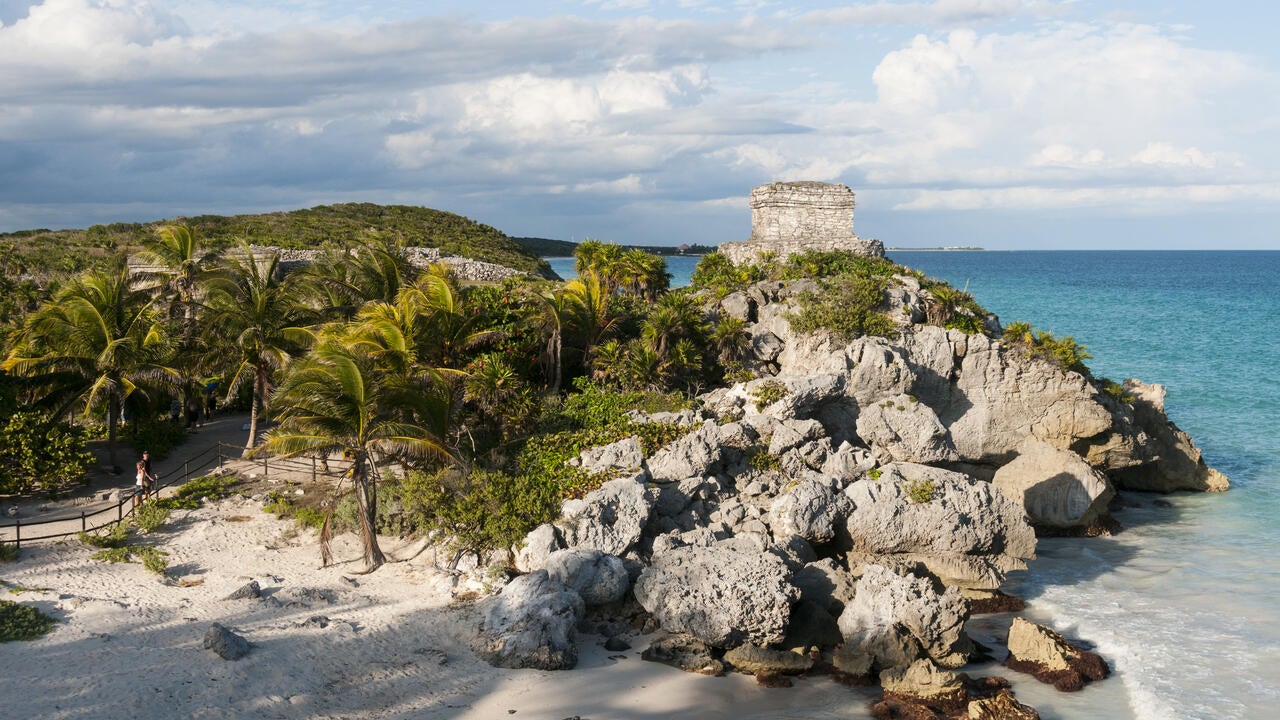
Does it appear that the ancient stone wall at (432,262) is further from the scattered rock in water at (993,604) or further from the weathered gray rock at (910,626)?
the weathered gray rock at (910,626)

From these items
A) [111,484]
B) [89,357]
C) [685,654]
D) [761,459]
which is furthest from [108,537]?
[761,459]

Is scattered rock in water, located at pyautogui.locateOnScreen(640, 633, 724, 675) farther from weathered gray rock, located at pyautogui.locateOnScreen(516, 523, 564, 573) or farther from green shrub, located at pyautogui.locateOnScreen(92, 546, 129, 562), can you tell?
green shrub, located at pyautogui.locateOnScreen(92, 546, 129, 562)

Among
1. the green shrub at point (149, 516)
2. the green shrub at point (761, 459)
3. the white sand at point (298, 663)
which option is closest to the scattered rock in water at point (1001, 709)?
the white sand at point (298, 663)

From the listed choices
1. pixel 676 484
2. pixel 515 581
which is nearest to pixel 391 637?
pixel 515 581

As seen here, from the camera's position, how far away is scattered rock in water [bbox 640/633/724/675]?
520 inches

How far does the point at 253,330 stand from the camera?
67.0ft

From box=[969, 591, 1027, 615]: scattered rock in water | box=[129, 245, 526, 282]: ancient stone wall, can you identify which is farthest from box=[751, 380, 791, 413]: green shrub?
box=[129, 245, 526, 282]: ancient stone wall

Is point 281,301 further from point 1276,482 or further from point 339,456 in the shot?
point 1276,482

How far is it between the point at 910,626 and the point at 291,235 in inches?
1635

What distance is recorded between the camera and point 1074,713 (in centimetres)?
1234

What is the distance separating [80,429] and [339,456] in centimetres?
547

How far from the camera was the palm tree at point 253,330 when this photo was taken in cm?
2059

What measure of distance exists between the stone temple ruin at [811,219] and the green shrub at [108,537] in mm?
17992

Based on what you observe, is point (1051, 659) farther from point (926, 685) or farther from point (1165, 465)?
point (1165, 465)
